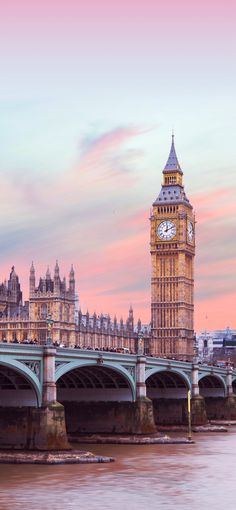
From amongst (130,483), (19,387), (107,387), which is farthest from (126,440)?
(130,483)

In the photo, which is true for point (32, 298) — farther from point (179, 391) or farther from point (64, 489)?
point (64, 489)

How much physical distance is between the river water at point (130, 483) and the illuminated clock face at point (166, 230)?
370 feet

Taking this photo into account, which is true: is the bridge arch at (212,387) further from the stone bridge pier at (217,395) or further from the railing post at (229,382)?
the railing post at (229,382)

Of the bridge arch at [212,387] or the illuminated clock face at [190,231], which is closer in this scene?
the bridge arch at [212,387]

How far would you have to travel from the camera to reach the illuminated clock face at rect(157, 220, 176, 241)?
177 metres

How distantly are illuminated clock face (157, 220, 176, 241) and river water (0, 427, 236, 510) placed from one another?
11272 cm

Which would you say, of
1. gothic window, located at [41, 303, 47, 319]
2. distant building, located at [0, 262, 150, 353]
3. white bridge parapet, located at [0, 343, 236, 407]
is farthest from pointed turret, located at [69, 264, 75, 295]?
white bridge parapet, located at [0, 343, 236, 407]

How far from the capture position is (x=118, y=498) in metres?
45.4

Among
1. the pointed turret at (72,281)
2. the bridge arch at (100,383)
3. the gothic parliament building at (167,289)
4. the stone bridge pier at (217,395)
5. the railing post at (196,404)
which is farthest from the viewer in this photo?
the gothic parliament building at (167,289)

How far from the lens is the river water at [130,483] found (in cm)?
4369

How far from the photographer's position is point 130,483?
165 ft

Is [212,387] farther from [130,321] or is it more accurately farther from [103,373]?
[130,321]

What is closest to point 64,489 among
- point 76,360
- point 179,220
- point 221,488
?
point 221,488

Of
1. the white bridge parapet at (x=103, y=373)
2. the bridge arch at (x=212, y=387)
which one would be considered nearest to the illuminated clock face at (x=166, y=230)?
the white bridge parapet at (x=103, y=373)
